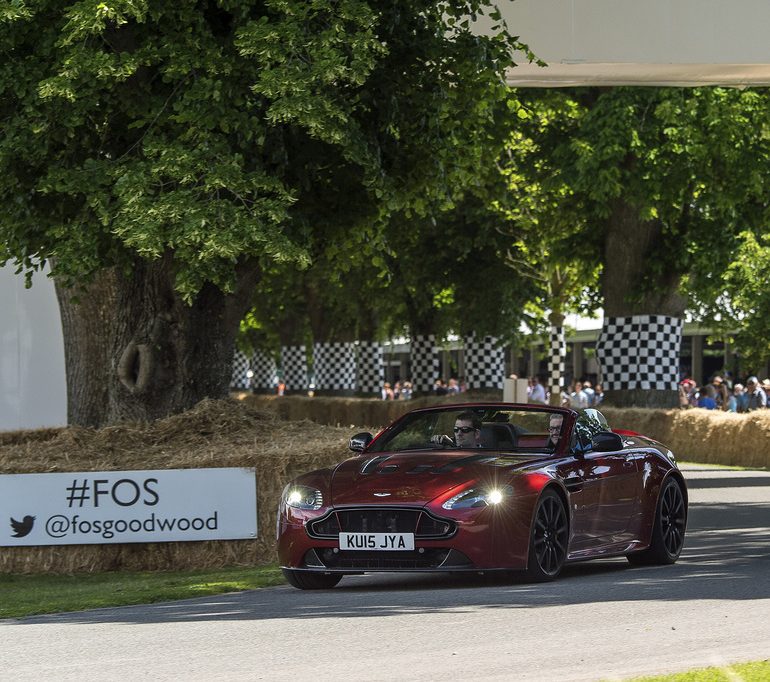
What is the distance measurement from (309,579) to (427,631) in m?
2.79

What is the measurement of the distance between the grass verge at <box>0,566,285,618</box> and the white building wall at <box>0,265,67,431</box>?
11988 millimetres

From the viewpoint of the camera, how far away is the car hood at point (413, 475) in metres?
10.9

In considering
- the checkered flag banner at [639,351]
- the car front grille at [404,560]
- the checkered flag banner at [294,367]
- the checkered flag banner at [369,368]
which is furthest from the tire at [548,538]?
the checkered flag banner at [294,367]

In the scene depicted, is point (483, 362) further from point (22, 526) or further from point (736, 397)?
point (22, 526)

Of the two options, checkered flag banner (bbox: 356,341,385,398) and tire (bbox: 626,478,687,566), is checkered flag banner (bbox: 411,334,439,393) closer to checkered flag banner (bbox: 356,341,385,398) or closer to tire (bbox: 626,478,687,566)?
checkered flag banner (bbox: 356,341,385,398)

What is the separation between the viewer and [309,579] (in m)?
11.6

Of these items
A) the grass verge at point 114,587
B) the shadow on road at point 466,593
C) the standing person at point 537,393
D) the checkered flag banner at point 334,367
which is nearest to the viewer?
the shadow on road at point 466,593

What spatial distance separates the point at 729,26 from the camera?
19.3 meters

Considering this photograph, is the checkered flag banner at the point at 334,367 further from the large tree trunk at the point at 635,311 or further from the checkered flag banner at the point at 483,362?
the large tree trunk at the point at 635,311

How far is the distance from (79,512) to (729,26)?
31.6 feet

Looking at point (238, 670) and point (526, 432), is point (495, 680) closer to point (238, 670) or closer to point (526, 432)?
point (238, 670)

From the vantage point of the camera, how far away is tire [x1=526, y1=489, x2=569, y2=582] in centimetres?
1111

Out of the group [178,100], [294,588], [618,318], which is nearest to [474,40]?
[178,100]

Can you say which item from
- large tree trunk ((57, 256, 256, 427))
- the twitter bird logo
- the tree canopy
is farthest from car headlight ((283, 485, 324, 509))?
large tree trunk ((57, 256, 256, 427))
